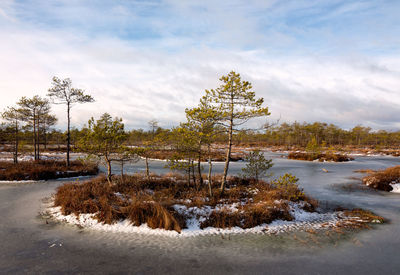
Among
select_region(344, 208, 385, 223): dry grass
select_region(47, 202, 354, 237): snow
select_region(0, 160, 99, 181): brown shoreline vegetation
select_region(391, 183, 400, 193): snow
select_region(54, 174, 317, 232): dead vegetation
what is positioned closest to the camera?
select_region(47, 202, 354, 237): snow

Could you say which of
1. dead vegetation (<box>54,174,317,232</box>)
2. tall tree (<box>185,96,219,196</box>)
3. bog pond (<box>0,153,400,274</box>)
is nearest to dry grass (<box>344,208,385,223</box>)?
bog pond (<box>0,153,400,274</box>)

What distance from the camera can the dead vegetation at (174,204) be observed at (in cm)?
1039

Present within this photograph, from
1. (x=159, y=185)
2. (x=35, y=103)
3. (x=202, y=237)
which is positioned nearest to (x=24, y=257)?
(x=202, y=237)

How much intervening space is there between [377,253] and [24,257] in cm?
1212

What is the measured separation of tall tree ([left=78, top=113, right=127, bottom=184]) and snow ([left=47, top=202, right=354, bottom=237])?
3.87 meters

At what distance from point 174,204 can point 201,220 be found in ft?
5.81

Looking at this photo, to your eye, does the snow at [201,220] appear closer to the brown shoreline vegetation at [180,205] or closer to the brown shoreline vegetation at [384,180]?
the brown shoreline vegetation at [180,205]

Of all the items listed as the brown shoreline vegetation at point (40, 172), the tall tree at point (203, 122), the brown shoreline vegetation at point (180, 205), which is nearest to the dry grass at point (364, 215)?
the brown shoreline vegetation at point (180, 205)

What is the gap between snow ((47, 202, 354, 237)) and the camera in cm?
980

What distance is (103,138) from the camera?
1420 cm

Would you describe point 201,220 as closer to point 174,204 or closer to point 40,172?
point 174,204

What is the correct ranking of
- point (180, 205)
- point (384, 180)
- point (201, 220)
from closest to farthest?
1. point (201, 220)
2. point (180, 205)
3. point (384, 180)

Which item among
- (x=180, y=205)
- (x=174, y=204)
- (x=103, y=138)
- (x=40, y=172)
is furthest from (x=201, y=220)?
(x=40, y=172)

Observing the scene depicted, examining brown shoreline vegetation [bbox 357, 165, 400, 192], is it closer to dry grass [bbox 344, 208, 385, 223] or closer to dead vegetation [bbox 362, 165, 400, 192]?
dead vegetation [bbox 362, 165, 400, 192]
